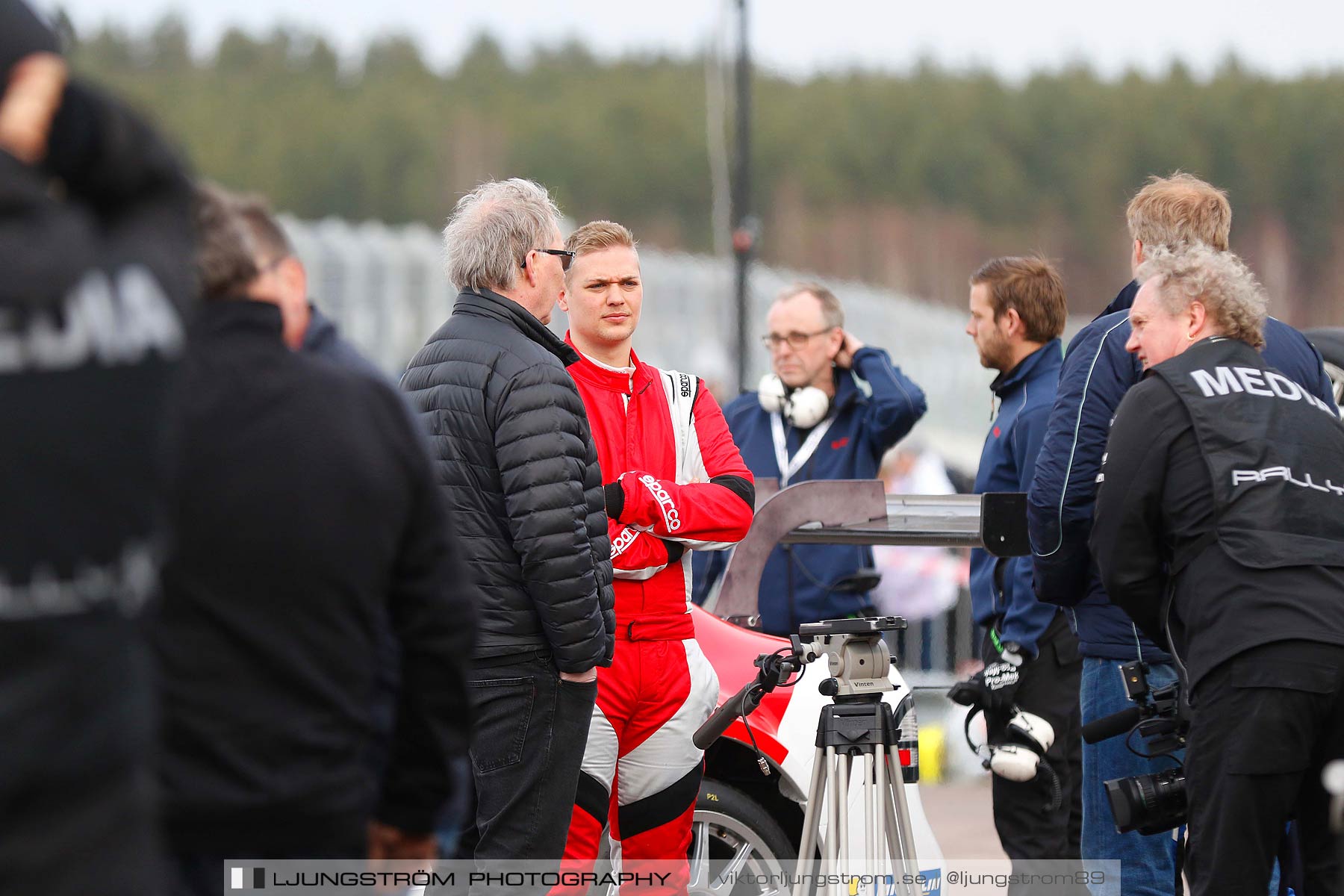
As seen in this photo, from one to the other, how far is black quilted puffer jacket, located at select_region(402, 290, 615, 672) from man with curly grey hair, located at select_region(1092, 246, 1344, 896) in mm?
1286

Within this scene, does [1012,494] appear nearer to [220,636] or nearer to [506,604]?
[506,604]

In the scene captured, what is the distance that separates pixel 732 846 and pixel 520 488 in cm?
156

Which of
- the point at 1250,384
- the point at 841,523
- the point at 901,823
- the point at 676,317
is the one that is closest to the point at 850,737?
the point at 901,823

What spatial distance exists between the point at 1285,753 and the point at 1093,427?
3.83 ft

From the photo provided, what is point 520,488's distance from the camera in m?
3.74

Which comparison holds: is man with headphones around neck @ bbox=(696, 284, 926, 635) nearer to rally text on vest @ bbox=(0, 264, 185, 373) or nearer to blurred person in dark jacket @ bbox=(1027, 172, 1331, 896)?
blurred person in dark jacket @ bbox=(1027, 172, 1331, 896)

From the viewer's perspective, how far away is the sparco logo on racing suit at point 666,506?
4281 mm

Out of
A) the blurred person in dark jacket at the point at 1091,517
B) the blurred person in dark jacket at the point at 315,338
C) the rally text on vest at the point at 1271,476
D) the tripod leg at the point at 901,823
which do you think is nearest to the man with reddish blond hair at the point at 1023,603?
the blurred person in dark jacket at the point at 1091,517

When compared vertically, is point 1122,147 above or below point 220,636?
above

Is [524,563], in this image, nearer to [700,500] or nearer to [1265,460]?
[700,500]

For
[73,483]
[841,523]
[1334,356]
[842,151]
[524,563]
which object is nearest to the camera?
[73,483]

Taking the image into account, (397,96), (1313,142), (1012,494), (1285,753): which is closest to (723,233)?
(1012,494)

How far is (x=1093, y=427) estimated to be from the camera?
14.0 ft

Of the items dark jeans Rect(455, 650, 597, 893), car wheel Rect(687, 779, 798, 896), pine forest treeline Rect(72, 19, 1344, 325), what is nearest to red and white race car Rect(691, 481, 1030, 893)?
car wheel Rect(687, 779, 798, 896)
